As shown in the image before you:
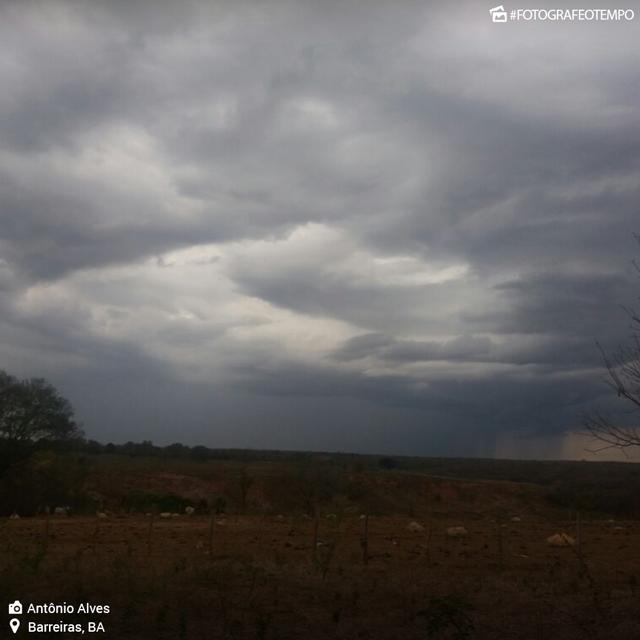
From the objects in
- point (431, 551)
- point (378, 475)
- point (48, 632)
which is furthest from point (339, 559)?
point (378, 475)

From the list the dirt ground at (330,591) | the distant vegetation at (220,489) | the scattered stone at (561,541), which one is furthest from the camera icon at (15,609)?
the distant vegetation at (220,489)

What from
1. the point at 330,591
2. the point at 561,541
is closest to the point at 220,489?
the point at 561,541

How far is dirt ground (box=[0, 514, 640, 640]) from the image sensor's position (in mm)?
13898

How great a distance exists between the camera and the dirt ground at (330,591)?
1390cm

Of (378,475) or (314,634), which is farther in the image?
(378,475)

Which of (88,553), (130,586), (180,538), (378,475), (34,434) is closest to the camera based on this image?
(130,586)

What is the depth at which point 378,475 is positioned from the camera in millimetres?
77875

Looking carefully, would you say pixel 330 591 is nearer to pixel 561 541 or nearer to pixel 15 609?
pixel 15 609

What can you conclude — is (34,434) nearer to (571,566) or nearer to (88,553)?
(88,553)

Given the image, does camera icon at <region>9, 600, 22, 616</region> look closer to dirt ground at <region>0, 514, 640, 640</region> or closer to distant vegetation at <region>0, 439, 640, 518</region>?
dirt ground at <region>0, 514, 640, 640</region>

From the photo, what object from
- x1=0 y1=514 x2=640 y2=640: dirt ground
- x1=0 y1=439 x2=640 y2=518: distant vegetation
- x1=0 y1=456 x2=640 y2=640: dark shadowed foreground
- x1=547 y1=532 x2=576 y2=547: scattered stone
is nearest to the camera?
x1=0 y1=514 x2=640 y2=640: dirt ground

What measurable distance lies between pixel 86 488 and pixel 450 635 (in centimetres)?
4745

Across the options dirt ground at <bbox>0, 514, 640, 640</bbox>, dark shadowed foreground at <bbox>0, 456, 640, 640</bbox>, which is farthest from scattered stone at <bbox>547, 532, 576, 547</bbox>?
dirt ground at <bbox>0, 514, 640, 640</bbox>

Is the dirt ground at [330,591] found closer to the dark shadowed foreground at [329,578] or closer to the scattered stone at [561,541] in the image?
the dark shadowed foreground at [329,578]
